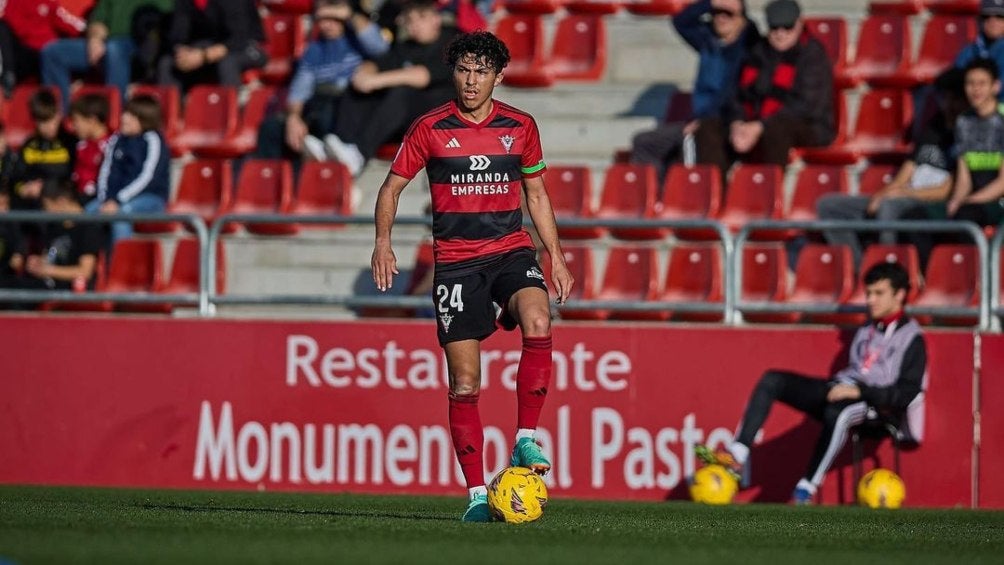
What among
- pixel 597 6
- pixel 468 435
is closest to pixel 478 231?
pixel 468 435

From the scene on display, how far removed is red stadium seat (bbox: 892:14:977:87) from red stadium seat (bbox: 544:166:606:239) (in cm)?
302

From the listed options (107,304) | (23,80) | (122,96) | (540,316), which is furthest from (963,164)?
(23,80)

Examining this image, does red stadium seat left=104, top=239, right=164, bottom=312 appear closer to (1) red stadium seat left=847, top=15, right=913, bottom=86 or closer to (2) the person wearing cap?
(1) red stadium seat left=847, top=15, right=913, bottom=86

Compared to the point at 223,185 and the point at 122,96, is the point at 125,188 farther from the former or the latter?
the point at 122,96

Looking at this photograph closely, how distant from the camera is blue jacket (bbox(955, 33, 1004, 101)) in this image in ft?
43.1

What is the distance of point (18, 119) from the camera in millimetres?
15773

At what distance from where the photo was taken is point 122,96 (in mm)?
15602

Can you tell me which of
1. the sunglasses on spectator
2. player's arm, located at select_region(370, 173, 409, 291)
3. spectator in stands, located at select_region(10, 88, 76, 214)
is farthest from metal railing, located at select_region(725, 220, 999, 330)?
spectator in stands, located at select_region(10, 88, 76, 214)

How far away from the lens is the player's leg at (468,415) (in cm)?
823

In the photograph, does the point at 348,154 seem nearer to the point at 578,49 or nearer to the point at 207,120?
the point at 207,120

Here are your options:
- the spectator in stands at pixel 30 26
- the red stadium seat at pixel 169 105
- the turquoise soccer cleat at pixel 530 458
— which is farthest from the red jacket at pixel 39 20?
the turquoise soccer cleat at pixel 530 458

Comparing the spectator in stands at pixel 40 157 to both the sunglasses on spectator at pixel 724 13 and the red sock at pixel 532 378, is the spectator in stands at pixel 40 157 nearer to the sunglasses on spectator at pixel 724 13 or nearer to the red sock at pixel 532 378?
the sunglasses on spectator at pixel 724 13

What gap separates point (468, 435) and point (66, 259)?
212 inches

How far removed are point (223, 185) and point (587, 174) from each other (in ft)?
9.76
